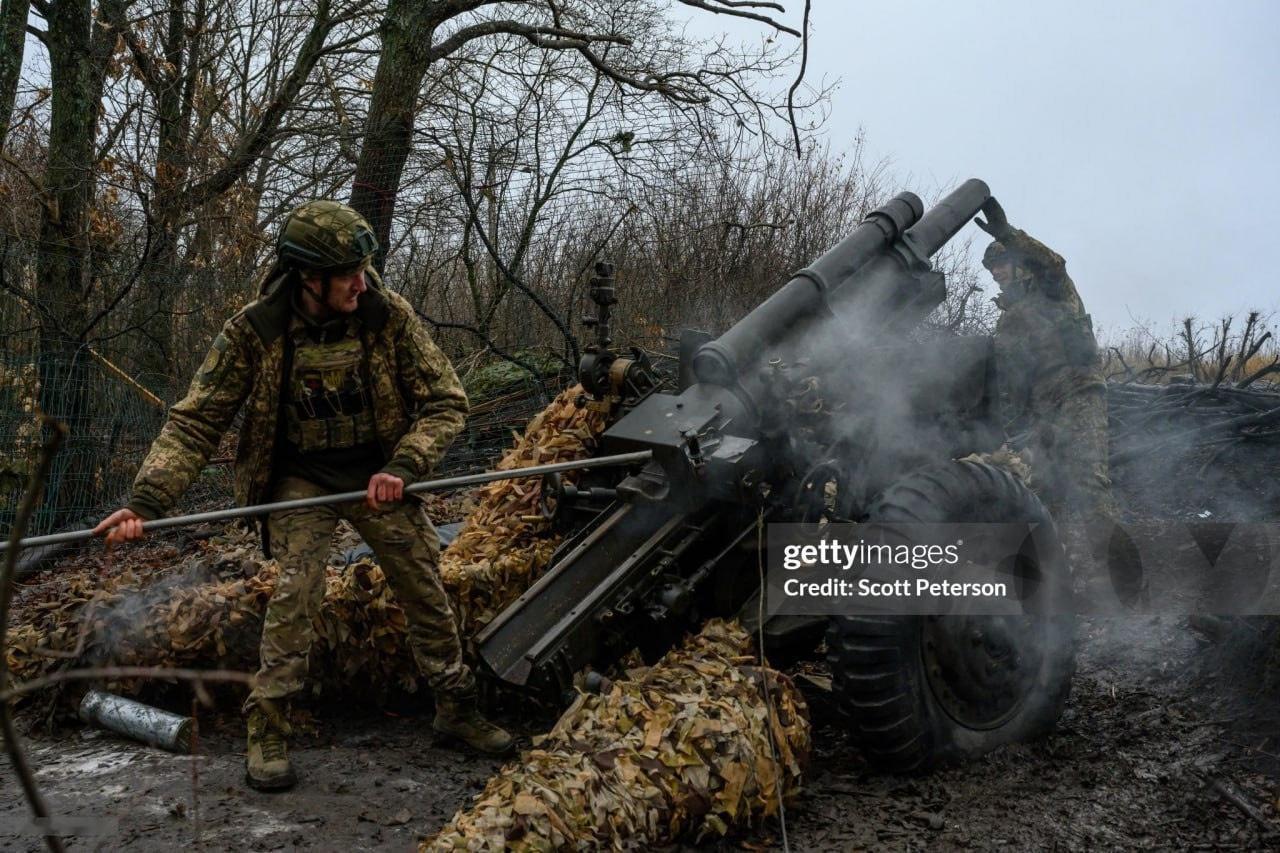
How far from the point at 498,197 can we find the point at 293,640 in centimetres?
703

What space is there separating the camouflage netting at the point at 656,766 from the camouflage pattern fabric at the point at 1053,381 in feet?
12.4

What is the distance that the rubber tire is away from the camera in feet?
13.6

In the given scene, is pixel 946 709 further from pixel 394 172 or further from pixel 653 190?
pixel 653 190

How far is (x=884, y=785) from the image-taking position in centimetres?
429

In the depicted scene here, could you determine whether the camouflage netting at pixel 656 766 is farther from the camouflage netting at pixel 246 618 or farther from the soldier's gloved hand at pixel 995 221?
the soldier's gloved hand at pixel 995 221

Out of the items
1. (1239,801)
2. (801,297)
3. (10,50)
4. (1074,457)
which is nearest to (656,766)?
(1239,801)

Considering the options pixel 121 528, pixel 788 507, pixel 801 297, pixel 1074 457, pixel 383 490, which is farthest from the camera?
pixel 1074 457

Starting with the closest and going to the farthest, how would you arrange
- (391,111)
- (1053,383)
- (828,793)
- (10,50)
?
1. (828,793)
2. (1053,383)
3. (10,50)
4. (391,111)

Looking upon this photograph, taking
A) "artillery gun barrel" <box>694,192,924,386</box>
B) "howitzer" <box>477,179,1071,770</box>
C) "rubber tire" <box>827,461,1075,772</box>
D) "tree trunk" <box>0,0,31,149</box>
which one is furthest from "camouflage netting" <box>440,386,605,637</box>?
"tree trunk" <box>0,0,31,149</box>

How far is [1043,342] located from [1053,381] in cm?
29

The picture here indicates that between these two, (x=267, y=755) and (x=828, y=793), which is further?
(x=828, y=793)

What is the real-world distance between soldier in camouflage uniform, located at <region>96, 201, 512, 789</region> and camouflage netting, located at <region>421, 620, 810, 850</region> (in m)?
0.95

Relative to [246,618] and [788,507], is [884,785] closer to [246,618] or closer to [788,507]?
[788,507]

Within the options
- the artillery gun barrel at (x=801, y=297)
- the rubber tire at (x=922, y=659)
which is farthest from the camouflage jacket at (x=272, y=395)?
the rubber tire at (x=922, y=659)
